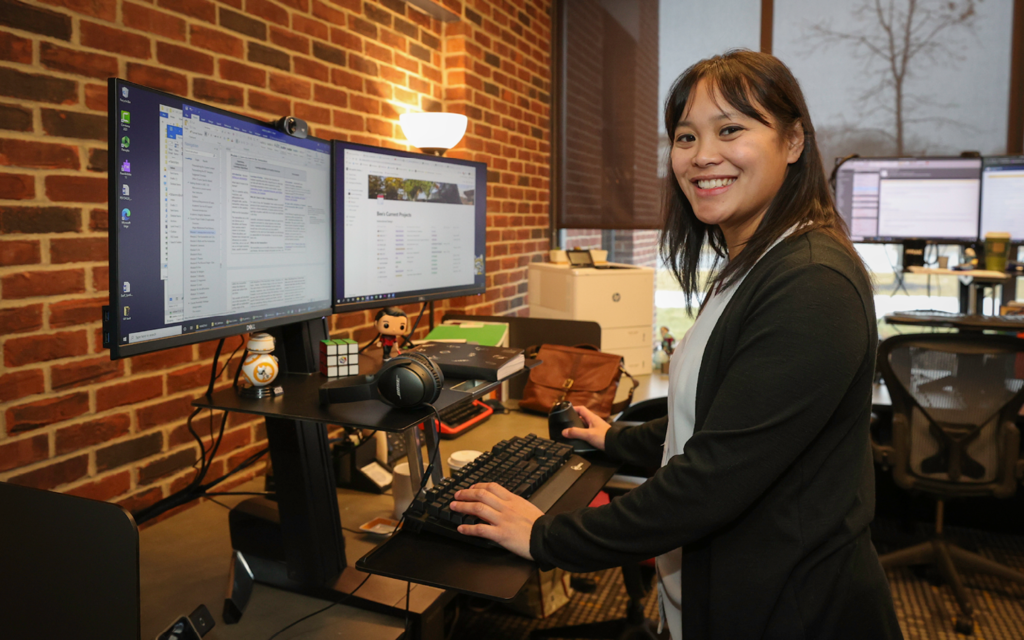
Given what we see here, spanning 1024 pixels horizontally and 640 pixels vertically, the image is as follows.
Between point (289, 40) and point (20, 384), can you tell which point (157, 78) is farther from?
point (20, 384)

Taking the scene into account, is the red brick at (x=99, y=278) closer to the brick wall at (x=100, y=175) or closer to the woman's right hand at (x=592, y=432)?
the brick wall at (x=100, y=175)

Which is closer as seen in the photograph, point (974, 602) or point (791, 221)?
point (791, 221)

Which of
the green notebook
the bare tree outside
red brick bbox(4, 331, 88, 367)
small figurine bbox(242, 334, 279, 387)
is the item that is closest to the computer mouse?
the green notebook

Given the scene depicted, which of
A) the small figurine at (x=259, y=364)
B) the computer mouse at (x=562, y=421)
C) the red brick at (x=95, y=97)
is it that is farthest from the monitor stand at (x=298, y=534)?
the red brick at (x=95, y=97)

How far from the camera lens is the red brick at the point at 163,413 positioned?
5.06ft

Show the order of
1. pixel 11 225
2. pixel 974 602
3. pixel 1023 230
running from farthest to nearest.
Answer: pixel 1023 230, pixel 974 602, pixel 11 225

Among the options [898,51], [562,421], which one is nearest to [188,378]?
[562,421]

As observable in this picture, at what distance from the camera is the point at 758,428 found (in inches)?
31.7

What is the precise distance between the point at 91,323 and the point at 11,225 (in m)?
0.25

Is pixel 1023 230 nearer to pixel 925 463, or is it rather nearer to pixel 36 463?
pixel 925 463

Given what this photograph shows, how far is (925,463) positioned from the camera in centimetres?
234

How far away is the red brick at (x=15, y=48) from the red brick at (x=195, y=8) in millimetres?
367

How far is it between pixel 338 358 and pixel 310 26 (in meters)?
1.26

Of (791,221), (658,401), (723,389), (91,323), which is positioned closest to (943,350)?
(658,401)
